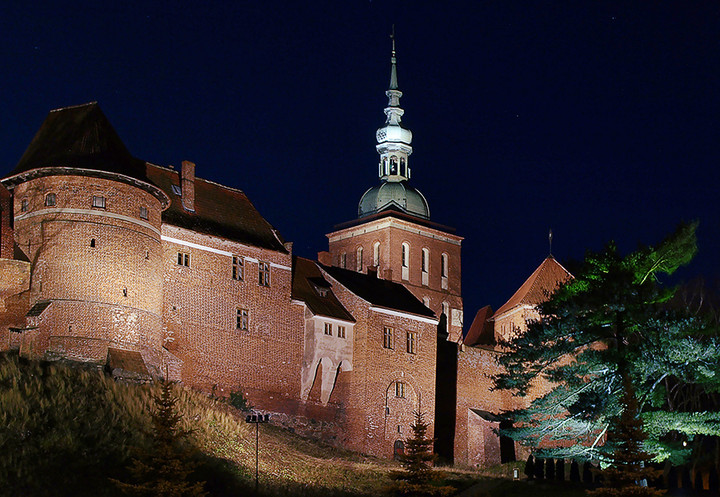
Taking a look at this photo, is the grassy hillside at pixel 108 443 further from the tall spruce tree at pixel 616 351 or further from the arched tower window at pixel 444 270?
the arched tower window at pixel 444 270

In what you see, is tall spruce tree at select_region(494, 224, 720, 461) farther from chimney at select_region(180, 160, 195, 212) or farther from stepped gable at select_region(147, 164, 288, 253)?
chimney at select_region(180, 160, 195, 212)

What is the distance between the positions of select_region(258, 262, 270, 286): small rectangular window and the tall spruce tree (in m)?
13.0

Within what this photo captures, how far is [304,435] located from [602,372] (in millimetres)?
15433

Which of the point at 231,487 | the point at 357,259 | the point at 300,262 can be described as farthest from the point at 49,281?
the point at 357,259

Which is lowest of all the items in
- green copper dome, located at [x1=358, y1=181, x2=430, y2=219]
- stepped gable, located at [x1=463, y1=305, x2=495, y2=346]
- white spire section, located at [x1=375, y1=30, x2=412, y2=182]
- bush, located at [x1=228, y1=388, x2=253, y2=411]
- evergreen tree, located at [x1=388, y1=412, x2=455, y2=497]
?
evergreen tree, located at [x1=388, y1=412, x2=455, y2=497]

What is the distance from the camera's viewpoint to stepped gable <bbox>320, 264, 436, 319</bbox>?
57.2 m

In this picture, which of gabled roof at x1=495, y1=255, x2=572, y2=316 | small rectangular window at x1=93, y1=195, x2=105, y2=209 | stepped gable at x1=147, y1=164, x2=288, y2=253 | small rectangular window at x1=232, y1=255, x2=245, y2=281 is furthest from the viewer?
gabled roof at x1=495, y1=255, x2=572, y2=316

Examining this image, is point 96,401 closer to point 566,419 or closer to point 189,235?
point 189,235

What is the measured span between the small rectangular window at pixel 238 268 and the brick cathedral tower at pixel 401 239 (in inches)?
1133

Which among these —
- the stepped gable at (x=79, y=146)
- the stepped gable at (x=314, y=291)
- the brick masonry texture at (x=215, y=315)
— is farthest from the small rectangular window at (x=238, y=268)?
the stepped gable at (x=79, y=146)

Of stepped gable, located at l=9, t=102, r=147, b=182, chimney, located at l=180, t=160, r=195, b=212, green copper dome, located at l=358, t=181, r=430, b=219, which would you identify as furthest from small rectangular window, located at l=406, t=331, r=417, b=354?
green copper dome, located at l=358, t=181, r=430, b=219

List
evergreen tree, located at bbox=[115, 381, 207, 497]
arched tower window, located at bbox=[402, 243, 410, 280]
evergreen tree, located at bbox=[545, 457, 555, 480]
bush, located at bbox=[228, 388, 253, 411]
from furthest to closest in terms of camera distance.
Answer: arched tower window, located at bbox=[402, 243, 410, 280] → bush, located at bbox=[228, 388, 253, 411] → evergreen tree, located at bbox=[545, 457, 555, 480] → evergreen tree, located at bbox=[115, 381, 207, 497]

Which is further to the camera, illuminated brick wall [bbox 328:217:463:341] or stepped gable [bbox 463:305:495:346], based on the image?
illuminated brick wall [bbox 328:217:463:341]

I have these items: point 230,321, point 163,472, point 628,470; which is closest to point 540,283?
point 230,321
